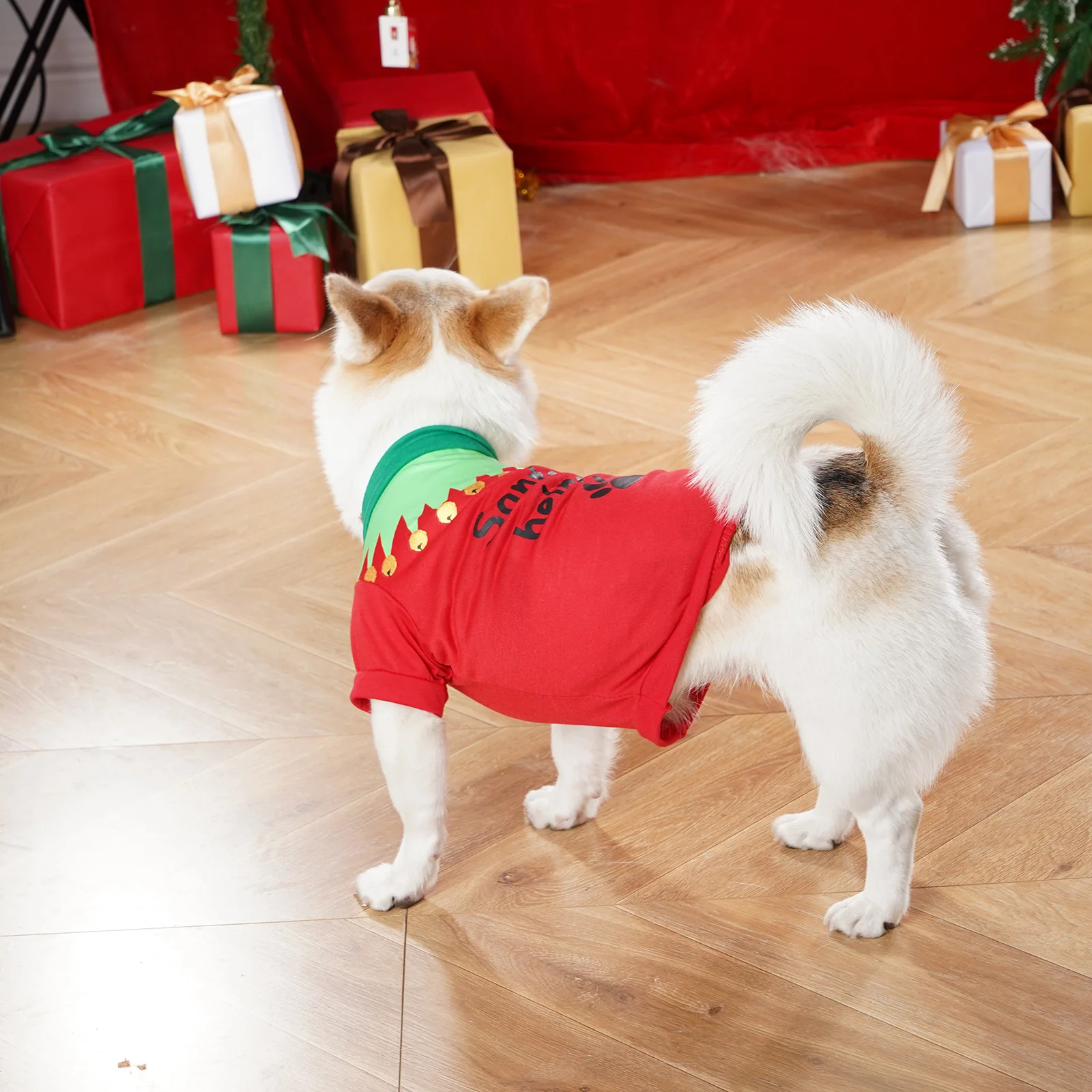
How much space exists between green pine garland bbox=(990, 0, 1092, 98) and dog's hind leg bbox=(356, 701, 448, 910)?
2.57 metres

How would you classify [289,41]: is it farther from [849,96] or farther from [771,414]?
[771,414]

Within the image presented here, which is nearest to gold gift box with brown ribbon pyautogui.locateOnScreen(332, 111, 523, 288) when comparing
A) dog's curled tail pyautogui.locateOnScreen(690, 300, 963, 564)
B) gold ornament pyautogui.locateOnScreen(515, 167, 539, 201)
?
gold ornament pyautogui.locateOnScreen(515, 167, 539, 201)

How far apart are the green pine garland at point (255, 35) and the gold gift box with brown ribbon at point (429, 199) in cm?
26

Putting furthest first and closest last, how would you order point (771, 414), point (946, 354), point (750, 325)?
point (750, 325) < point (946, 354) < point (771, 414)

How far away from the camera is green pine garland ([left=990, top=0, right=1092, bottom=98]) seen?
10.1ft

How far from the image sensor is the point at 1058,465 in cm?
217

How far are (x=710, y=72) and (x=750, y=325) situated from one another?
1.35m

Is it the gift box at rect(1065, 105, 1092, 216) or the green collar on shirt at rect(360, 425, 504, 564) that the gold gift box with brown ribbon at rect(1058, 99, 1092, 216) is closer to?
the gift box at rect(1065, 105, 1092, 216)

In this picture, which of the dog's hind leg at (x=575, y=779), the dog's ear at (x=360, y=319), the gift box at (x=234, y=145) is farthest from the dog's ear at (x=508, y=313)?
the gift box at (x=234, y=145)


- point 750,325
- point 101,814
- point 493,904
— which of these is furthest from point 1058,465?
point 101,814

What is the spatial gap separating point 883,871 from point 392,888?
0.49 meters

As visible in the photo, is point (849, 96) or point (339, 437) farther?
point (849, 96)

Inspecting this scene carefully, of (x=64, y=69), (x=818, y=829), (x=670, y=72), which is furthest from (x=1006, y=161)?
(x=64, y=69)

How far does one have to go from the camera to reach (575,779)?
1509mm
